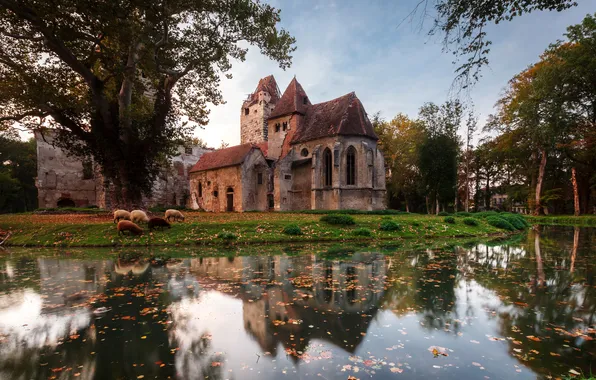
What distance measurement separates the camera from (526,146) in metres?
37.2

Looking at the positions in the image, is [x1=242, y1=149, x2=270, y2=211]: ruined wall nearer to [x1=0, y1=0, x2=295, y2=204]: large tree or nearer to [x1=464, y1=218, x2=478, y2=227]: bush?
[x1=0, y1=0, x2=295, y2=204]: large tree

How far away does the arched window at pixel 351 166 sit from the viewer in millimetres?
32969

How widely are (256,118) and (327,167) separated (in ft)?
61.7

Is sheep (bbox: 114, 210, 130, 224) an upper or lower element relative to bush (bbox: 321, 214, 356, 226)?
upper

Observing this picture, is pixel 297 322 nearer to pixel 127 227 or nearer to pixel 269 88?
pixel 127 227

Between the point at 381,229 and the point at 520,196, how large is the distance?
36.7 metres

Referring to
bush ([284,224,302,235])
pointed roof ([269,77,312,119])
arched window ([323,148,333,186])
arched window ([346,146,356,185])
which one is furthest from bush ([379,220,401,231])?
pointed roof ([269,77,312,119])

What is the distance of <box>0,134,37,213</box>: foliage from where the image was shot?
44719mm

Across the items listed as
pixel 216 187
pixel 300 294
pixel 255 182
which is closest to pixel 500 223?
pixel 300 294

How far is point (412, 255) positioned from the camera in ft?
37.4

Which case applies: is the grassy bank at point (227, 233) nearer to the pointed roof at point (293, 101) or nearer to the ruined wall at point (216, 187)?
the ruined wall at point (216, 187)

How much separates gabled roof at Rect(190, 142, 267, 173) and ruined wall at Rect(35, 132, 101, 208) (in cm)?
1309

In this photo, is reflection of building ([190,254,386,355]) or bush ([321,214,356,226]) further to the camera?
bush ([321,214,356,226])

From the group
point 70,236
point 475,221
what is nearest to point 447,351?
point 70,236
